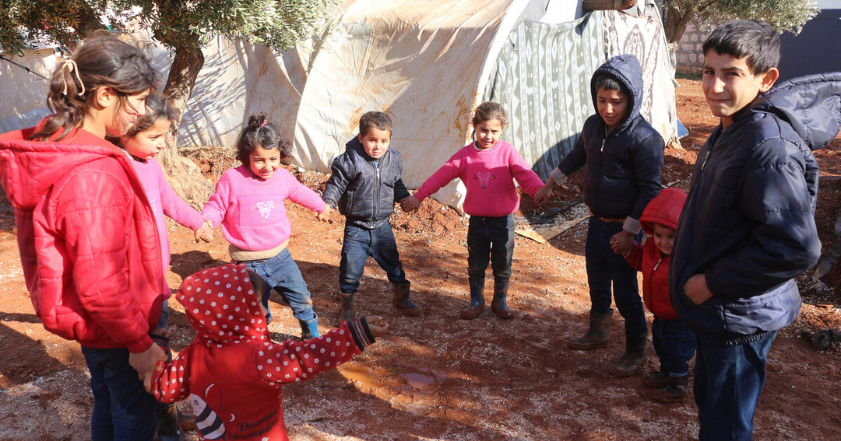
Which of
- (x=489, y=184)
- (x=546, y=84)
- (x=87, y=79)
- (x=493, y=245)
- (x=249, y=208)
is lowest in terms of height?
(x=493, y=245)

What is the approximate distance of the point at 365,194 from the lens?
4375mm

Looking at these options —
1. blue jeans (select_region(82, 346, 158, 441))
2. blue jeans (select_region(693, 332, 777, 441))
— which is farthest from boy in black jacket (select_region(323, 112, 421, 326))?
blue jeans (select_region(693, 332, 777, 441))

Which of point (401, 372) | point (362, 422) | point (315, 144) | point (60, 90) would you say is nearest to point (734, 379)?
point (362, 422)

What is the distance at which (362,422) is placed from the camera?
320 cm

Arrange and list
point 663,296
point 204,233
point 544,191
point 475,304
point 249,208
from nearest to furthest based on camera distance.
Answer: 1. point 663,296
2. point 204,233
3. point 249,208
4. point 544,191
5. point 475,304

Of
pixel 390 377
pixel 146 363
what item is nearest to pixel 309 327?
pixel 390 377

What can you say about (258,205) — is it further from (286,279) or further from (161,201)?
(161,201)

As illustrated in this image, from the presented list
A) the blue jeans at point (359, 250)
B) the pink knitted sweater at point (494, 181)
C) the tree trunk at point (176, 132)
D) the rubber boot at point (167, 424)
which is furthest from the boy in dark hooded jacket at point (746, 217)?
the tree trunk at point (176, 132)

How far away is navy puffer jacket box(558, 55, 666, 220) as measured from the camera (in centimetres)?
351

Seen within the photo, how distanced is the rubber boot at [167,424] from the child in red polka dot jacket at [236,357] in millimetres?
765

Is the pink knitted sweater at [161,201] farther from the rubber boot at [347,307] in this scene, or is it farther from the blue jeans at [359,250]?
the rubber boot at [347,307]

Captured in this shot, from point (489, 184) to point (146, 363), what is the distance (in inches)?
115

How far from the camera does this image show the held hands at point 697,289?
2.13m

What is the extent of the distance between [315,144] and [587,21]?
4735mm
